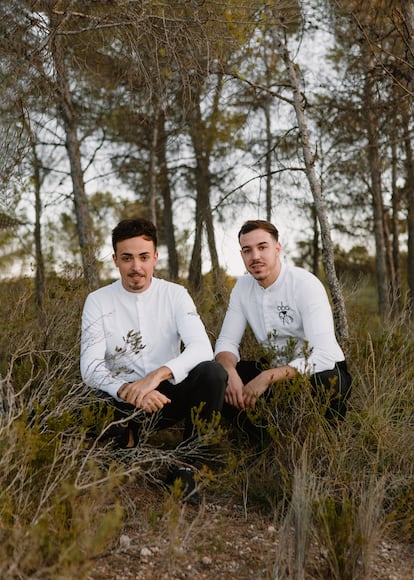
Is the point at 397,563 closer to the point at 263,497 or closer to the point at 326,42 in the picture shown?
the point at 263,497

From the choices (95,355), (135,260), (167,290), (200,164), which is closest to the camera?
(95,355)

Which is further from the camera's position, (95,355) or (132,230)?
(132,230)

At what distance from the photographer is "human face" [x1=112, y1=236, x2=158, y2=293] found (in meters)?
3.64

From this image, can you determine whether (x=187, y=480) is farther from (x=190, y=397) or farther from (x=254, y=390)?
(x=254, y=390)

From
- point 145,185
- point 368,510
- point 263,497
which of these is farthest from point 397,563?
point 145,185

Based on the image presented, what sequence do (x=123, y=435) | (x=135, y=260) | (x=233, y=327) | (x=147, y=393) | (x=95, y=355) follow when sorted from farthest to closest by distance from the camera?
(x=233, y=327) → (x=135, y=260) → (x=95, y=355) → (x=123, y=435) → (x=147, y=393)

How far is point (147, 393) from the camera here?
3.22 metres

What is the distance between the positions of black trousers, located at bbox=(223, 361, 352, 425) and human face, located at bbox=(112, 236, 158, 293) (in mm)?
930

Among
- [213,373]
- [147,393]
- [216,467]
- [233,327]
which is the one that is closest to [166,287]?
[233,327]

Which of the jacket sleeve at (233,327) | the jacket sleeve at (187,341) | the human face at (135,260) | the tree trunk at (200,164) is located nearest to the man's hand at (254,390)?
the jacket sleeve at (187,341)

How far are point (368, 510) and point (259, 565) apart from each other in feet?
1.80

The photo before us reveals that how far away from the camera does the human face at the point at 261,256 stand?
3857 mm

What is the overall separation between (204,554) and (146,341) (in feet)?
4.69

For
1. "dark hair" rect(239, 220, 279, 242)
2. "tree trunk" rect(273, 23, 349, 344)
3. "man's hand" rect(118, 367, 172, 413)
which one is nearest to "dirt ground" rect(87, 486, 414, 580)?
"man's hand" rect(118, 367, 172, 413)
